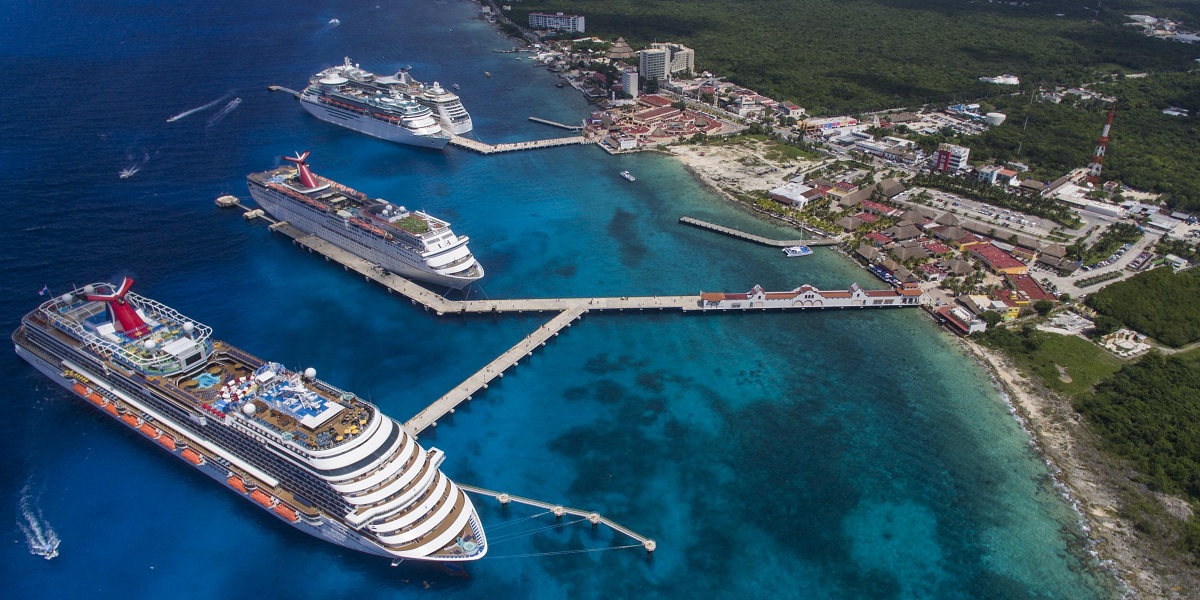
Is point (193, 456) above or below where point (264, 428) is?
below

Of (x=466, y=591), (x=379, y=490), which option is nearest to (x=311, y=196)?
(x=379, y=490)

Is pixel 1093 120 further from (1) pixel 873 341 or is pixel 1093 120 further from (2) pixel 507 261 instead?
(2) pixel 507 261

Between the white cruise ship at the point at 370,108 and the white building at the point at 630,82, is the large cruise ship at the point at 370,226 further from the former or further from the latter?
the white building at the point at 630,82

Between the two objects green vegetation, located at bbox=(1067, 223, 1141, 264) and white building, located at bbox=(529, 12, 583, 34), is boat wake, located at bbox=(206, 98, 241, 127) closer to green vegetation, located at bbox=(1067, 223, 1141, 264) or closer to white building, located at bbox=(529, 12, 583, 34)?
white building, located at bbox=(529, 12, 583, 34)

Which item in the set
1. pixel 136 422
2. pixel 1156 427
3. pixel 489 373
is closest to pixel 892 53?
pixel 1156 427

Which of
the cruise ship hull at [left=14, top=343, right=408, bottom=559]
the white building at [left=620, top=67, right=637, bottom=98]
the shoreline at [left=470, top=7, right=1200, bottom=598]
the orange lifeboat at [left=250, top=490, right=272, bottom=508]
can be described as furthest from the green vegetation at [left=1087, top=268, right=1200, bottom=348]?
the white building at [left=620, top=67, right=637, bottom=98]

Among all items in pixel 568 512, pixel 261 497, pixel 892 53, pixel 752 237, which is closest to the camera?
pixel 261 497

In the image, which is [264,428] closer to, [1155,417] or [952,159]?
[1155,417]
